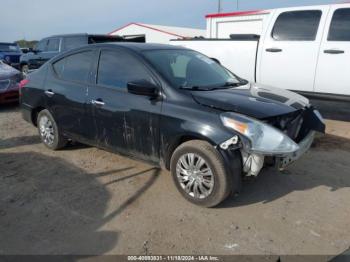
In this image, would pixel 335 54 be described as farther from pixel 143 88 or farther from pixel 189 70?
pixel 143 88

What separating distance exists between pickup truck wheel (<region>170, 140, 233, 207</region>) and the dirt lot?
159 mm

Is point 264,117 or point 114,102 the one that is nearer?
point 264,117

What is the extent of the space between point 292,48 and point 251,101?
359 centimetres

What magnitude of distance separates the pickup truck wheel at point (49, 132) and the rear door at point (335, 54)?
15.4 feet

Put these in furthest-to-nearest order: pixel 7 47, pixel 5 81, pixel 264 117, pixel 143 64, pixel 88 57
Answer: pixel 7 47, pixel 5 81, pixel 88 57, pixel 143 64, pixel 264 117

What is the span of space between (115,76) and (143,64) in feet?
1.60

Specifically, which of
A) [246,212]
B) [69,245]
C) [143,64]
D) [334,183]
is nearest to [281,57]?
[334,183]

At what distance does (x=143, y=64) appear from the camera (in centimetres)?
427

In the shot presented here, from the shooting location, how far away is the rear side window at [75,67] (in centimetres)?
495

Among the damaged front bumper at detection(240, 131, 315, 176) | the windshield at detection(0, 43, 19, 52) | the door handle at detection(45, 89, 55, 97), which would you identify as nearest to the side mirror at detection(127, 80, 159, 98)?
the damaged front bumper at detection(240, 131, 315, 176)

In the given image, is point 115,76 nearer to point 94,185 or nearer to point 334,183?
point 94,185

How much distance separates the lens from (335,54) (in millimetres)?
6410

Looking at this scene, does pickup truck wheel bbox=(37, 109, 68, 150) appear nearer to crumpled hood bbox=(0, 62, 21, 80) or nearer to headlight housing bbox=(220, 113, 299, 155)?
headlight housing bbox=(220, 113, 299, 155)

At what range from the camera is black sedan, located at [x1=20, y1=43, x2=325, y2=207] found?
11.7 feet
